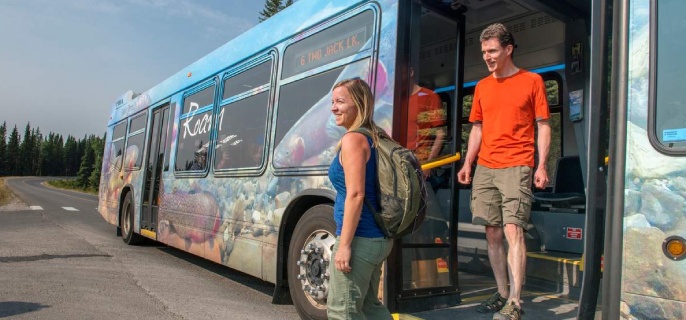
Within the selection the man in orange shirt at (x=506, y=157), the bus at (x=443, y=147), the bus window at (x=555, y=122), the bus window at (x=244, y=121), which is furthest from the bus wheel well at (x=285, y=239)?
the bus window at (x=555, y=122)

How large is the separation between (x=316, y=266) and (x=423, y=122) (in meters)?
1.41

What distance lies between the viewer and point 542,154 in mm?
3348

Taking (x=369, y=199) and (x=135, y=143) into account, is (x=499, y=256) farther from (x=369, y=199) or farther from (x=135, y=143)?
(x=135, y=143)

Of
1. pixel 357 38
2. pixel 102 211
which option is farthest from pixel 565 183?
pixel 102 211

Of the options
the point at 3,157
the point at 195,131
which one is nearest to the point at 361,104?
the point at 195,131

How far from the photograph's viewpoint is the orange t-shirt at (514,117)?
346cm

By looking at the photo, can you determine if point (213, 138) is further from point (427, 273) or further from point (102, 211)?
point (102, 211)

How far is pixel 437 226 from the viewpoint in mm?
3924

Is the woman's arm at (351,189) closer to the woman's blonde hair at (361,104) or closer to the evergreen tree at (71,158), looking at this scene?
the woman's blonde hair at (361,104)

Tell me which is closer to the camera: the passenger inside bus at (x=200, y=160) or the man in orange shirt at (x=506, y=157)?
the man in orange shirt at (x=506, y=157)

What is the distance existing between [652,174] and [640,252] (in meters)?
0.36

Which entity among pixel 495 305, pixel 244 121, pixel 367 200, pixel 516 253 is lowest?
pixel 495 305

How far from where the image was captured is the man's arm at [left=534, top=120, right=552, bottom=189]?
3268 mm

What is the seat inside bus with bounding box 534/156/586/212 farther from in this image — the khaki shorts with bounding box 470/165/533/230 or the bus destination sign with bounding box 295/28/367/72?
the bus destination sign with bounding box 295/28/367/72
